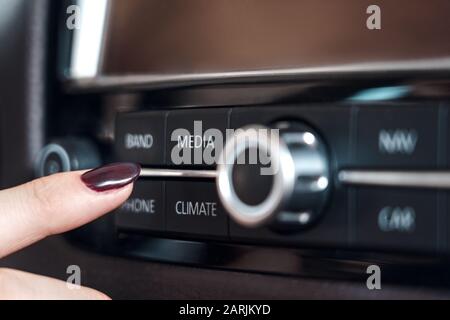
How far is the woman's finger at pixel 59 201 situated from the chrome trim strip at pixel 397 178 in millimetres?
134

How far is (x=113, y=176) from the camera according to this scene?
430 mm

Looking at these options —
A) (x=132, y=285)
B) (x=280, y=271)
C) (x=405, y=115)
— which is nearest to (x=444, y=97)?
(x=405, y=115)

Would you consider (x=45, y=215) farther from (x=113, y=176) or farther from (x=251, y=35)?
(x=251, y=35)

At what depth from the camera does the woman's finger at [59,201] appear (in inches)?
17.0

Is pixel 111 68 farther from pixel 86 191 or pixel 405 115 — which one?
pixel 405 115

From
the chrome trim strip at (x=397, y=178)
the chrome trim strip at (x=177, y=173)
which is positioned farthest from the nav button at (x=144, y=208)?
the chrome trim strip at (x=397, y=178)

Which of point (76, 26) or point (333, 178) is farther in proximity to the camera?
point (76, 26)

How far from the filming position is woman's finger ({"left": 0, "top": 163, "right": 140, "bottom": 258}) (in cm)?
43

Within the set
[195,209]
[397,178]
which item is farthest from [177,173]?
[397,178]

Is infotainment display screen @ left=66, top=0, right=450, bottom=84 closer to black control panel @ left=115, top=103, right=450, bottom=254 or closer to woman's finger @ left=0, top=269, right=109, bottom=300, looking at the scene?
black control panel @ left=115, top=103, right=450, bottom=254

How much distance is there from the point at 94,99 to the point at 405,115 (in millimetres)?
228

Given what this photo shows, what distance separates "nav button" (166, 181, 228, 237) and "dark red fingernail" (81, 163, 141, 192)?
2cm

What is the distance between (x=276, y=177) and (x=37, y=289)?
6.7 inches

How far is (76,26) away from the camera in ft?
1.67
